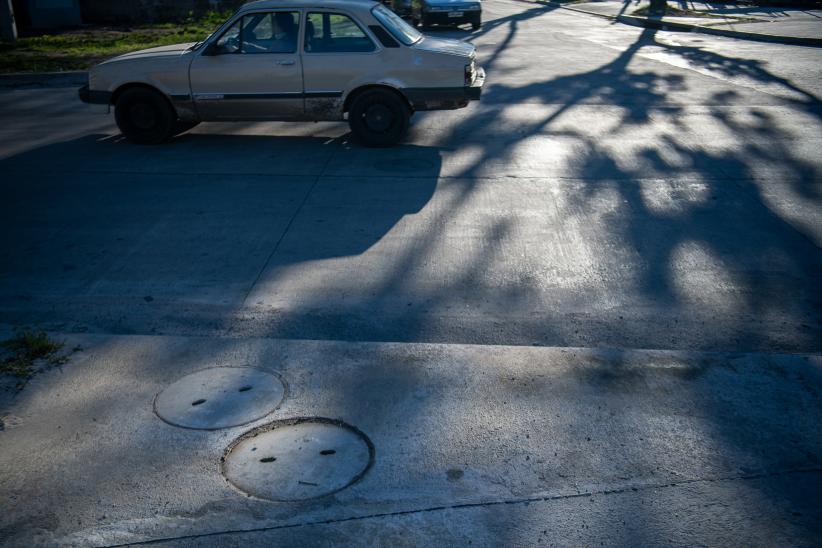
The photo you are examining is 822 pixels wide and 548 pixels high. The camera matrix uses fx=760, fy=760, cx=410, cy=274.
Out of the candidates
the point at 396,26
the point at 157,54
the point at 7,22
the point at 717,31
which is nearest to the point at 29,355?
the point at 157,54

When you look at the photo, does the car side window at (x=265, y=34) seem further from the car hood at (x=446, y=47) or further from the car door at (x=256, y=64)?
the car hood at (x=446, y=47)

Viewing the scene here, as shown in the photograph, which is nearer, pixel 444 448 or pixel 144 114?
pixel 444 448

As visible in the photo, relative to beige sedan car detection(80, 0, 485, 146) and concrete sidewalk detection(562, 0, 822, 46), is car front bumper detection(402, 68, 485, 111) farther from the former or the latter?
concrete sidewalk detection(562, 0, 822, 46)

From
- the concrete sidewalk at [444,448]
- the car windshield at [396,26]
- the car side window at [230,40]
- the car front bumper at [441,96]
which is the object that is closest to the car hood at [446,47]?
the car windshield at [396,26]

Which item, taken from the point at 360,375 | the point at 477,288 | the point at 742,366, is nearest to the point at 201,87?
the point at 477,288

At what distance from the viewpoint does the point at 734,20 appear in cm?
2573

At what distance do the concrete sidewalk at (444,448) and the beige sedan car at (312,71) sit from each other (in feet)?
17.8

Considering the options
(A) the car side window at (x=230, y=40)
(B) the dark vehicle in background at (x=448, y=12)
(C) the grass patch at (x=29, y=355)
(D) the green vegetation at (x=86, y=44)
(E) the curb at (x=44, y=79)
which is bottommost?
(C) the grass patch at (x=29, y=355)

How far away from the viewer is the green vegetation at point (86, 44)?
654 inches

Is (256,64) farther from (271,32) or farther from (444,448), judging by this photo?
(444,448)

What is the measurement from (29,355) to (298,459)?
2.27 metres

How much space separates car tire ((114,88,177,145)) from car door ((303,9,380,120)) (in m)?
1.99

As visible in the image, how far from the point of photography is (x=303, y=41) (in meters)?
9.89

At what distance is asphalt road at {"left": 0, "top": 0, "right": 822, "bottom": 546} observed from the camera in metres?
3.68
